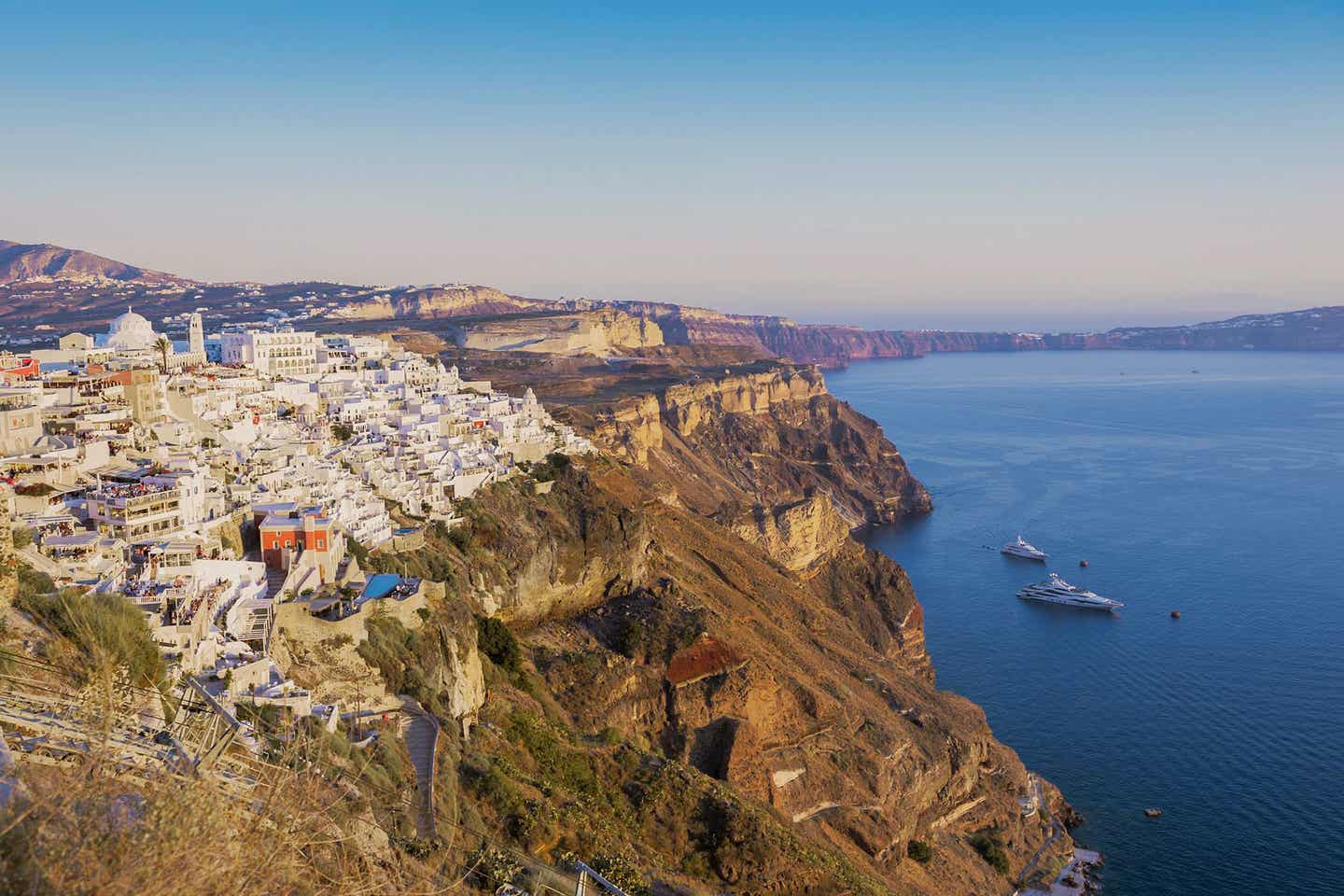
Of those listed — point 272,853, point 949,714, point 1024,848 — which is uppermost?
point 272,853

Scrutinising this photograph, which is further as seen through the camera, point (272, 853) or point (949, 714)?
point (949, 714)

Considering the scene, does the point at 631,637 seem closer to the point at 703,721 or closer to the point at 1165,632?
the point at 703,721

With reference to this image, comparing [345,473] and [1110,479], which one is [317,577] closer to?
[345,473]

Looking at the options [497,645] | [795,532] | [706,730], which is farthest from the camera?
[795,532]

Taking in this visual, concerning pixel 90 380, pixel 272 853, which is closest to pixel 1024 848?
pixel 272 853

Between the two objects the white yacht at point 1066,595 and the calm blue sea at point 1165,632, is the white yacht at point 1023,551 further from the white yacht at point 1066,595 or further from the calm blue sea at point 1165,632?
the white yacht at point 1066,595

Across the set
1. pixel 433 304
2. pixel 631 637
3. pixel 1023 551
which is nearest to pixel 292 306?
pixel 433 304
